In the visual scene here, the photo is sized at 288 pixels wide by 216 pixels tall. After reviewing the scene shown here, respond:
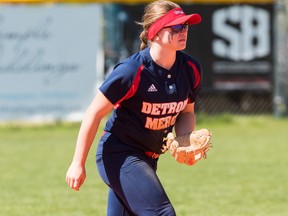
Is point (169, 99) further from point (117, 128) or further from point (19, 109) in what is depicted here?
point (19, 109)

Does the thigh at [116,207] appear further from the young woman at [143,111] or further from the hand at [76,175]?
the hand at [76,175]

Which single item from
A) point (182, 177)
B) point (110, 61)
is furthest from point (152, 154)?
point (110, 61)

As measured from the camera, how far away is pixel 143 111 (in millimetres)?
5094

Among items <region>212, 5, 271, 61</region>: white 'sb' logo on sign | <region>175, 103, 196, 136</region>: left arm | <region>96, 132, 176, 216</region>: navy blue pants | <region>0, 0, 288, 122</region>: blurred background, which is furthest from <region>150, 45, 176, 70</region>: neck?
<region>212, 5, 271, 61</region>: white 'sb' logo on sign

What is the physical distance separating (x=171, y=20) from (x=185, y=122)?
2.42 ft

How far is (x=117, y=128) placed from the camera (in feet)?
16.9

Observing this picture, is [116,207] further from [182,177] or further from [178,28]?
[182,177]

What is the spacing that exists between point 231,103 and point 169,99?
35.1 ft

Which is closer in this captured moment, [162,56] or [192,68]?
[162,56]

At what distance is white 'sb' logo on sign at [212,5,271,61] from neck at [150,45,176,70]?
34.4 ft

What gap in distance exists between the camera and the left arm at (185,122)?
5.37 metres

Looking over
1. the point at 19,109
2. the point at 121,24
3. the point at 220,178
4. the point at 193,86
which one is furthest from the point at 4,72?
the point at 193,86

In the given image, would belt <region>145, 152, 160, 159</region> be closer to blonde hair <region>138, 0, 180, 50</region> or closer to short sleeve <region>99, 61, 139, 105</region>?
short sleeve <region>99, 61, 139, 105</region>

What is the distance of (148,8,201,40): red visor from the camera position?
4961mm
